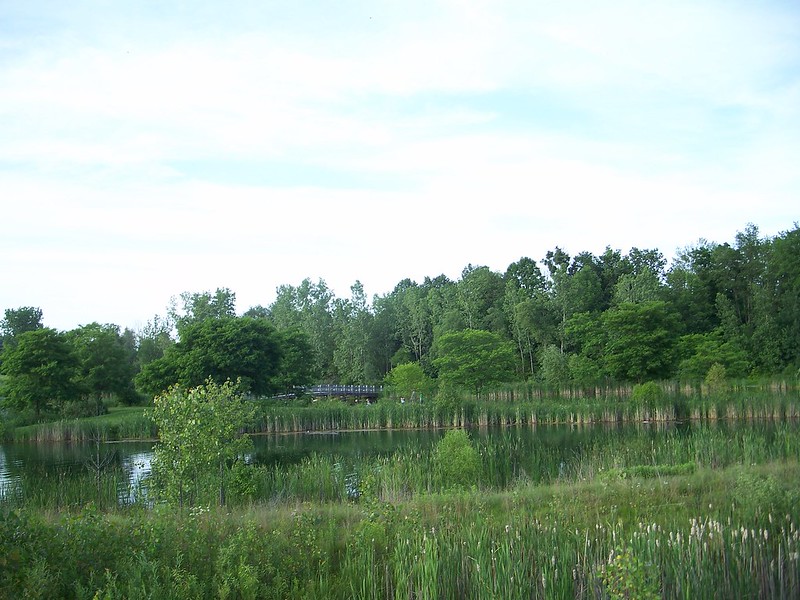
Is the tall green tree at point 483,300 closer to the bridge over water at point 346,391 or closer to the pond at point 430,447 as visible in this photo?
the bridge over water at point 346,391

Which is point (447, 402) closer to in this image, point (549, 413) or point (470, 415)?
point (470, 415)

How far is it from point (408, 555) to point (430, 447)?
17528 mm

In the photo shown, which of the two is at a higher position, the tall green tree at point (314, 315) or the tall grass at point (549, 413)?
the tall green tree at point (314, 315)

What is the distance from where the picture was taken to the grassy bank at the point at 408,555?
20.9ft

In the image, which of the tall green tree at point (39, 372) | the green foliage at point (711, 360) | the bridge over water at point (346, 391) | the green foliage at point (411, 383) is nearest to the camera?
the tall green tree at point (39, 372)

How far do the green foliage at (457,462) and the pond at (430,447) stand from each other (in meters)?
0.61

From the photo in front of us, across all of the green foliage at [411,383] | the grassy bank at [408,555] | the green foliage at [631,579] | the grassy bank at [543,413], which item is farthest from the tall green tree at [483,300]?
the green foliage at [631,579]

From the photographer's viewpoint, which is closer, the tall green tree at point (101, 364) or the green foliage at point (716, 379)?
the green foliage at point (716, 379)

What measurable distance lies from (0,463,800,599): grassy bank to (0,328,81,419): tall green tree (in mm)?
40130

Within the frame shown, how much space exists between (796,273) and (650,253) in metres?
17.5

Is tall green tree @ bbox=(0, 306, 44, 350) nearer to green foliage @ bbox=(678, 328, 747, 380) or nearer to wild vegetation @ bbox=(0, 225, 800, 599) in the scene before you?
wild vegetation @ bbox=(0, 225, 800, 599)

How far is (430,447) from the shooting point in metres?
24.8

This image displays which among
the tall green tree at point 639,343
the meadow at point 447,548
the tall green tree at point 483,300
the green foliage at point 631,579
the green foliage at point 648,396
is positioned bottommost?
the green foliage at point 648,396

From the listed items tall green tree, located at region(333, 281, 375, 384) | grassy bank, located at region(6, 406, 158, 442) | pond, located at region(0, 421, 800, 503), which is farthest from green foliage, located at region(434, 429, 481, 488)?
tall green tree, located at region(333, 281, 375, 384)
